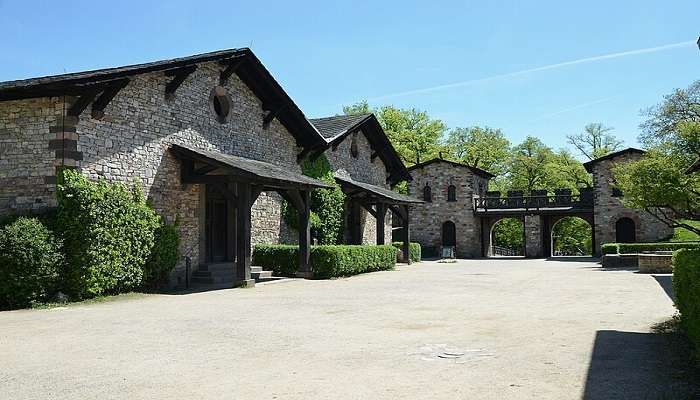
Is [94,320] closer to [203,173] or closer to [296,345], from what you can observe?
[296,345]

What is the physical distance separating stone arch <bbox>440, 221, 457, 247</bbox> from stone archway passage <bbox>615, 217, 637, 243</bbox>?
9.86m

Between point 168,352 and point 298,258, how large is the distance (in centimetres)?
1154

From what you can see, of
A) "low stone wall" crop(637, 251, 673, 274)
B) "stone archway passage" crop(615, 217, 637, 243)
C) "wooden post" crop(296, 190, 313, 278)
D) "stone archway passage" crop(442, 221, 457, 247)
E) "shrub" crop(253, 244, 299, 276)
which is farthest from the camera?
"stone archway passage" crop(442, 221, 457, 247)

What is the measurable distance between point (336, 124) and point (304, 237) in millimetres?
9207

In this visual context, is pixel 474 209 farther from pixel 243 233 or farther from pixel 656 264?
pixel 243 233

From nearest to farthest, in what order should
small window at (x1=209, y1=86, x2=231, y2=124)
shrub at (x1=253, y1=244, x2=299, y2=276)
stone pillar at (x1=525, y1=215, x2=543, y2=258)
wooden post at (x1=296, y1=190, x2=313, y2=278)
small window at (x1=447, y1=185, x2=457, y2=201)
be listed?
small window at (x1=209, y1=86, x2=231, y2=124), wooden post at (x1=296, y1=190, x2=313, y2=278), shrub at (x1=253, y1=244, x2=299, y2=276), stone pillar at (x1=525, y1=215, x2=543, y2=258), small window at (x1=447, y1=185, x2=457, y2=201)

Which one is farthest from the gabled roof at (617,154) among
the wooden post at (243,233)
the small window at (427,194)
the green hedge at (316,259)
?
the wooden post at (243,233)

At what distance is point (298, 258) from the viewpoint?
1827 centimetres

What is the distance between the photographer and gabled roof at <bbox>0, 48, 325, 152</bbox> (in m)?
12.0

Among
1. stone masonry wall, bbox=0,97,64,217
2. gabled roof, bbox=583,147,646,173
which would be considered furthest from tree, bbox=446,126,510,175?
stone masonry wall, bbox=0,97,64,217

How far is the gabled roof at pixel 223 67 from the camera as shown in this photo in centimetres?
1199

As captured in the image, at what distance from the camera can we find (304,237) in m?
17.9

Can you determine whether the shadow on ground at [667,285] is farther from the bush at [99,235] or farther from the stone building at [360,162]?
the bush at [99,235]

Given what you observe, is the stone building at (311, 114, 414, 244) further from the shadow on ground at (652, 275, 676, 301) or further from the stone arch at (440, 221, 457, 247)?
the shadow on ground at (652, 275, 676, 301)
